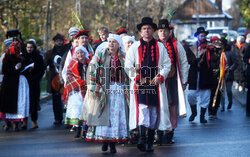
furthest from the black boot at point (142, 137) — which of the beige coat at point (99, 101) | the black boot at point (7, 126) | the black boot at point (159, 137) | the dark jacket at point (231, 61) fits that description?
the dark jacket at point (231, 61)

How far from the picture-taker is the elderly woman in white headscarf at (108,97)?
8805 mm

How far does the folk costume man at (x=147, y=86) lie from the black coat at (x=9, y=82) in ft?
12.7

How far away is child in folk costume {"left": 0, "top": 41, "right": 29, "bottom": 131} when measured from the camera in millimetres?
11875

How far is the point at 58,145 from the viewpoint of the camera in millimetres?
9805

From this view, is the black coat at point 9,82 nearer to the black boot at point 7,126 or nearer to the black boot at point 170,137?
the black boot at point 7,126

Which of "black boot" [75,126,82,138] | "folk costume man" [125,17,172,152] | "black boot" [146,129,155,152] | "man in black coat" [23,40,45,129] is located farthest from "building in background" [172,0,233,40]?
"black boot" [146,129,155,152]

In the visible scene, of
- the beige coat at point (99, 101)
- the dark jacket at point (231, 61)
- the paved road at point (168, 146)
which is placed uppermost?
the dark jacket at point (231, 61)

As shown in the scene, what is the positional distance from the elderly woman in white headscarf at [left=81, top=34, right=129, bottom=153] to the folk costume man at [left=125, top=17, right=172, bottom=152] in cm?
18

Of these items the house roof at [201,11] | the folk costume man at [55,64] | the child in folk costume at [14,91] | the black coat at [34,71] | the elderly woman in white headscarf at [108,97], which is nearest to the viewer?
the elderly woman in white headscarf at [108,97]

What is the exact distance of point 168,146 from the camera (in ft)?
31.1

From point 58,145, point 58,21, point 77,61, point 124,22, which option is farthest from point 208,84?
point 58,21

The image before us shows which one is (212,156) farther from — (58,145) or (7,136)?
(7,136)

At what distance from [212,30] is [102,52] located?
113 feet

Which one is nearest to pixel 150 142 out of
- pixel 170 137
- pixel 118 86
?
pixel 170 137
